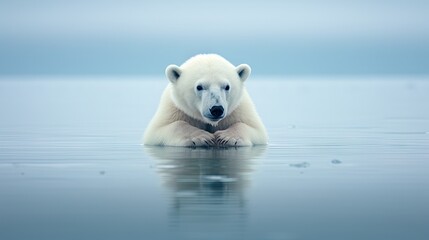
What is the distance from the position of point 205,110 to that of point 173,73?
1171 millimetres

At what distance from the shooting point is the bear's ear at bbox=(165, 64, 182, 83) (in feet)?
40.7

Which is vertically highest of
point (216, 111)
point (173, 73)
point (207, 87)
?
point (173, 73)

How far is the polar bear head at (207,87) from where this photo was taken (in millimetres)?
11555

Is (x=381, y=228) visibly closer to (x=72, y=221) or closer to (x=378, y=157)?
(x=72, y=221)

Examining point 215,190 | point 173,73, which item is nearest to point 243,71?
point 173,73

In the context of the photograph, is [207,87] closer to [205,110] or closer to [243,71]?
[205,110]

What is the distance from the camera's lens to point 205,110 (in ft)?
37.8

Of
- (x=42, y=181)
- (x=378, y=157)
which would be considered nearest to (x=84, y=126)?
(x=378, y=157)

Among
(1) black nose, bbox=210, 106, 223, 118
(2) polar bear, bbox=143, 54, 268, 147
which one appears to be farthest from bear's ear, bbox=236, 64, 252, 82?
(1) black nose, bbox=210, 106, 223, 118

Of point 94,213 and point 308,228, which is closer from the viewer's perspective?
point 308,228

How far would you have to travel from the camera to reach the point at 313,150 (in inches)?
484

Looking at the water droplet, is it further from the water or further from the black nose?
the black nose

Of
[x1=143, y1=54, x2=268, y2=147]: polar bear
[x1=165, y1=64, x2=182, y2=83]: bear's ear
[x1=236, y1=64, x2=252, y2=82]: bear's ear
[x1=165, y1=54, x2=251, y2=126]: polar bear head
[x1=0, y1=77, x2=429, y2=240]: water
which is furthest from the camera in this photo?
[x1=236, y1=64, x2=252, y2=82]: bear's ear

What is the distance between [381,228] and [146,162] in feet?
14.8
